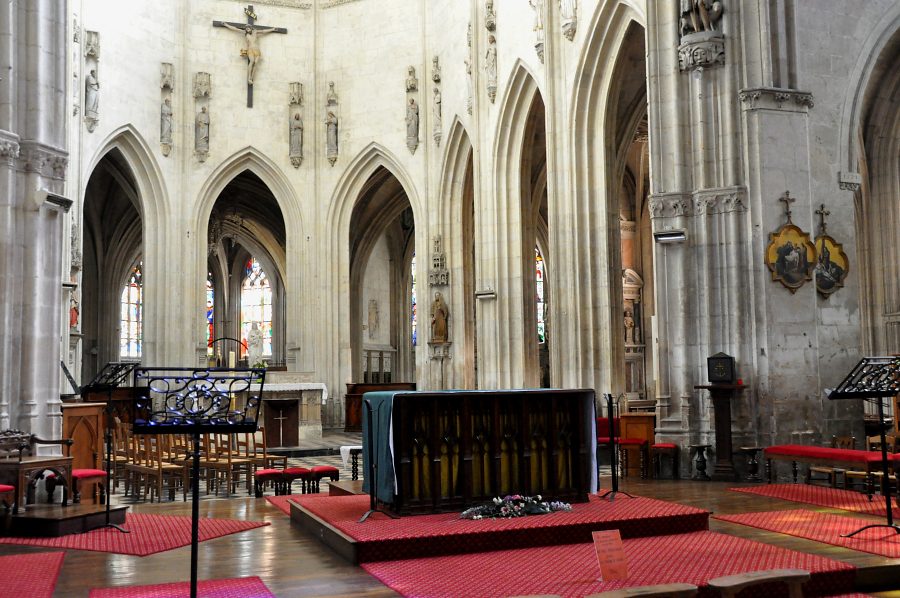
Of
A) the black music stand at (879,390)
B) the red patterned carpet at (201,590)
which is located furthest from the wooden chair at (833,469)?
the red patterned carpet at (201,590)

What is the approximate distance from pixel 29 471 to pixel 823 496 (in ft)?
25.3

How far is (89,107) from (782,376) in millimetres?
16586

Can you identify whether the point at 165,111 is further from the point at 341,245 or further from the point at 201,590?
the point at 201,590

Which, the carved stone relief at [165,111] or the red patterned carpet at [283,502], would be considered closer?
the red patterned carpet at [283,502]

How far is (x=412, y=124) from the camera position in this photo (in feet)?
80.1

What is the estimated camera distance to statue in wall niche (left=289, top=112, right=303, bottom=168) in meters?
25.0

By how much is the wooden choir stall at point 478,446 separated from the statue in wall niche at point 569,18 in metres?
10.2

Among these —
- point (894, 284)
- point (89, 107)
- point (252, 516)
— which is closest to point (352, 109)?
point (89, 107)

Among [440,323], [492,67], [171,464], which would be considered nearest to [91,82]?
[492,67]

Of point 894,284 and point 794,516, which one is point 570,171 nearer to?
point 894,284

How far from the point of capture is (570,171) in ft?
56.1

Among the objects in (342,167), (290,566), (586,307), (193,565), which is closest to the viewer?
(193,565)

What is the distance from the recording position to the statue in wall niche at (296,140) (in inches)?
983

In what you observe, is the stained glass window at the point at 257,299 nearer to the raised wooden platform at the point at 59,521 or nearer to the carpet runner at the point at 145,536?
the carpet runner at the point at 145,536
